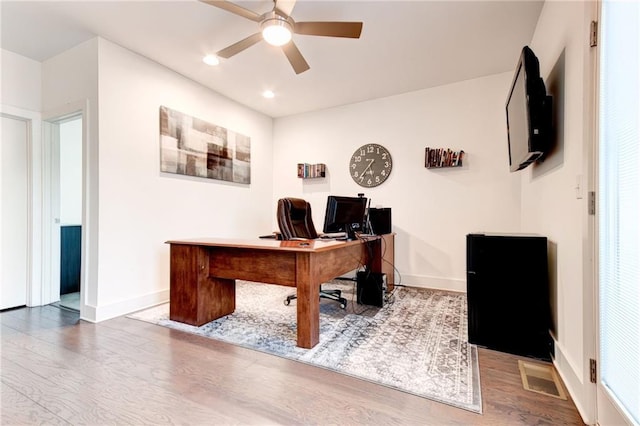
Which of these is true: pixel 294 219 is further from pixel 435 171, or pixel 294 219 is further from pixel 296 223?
pixel 435 171

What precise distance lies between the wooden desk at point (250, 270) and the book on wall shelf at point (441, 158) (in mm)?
1526

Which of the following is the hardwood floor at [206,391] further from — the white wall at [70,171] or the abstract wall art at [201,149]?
the white wall at [70,171]

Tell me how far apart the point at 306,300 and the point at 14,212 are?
339cm

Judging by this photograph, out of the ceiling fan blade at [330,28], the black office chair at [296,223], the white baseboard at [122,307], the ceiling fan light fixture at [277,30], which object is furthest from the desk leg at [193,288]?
the ceiling fan blade at [330,28]

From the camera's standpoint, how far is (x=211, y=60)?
10.4ft

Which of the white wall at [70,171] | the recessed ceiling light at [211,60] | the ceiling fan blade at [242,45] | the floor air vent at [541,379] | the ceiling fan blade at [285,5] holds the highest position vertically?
the recessed ceiling light at [211,60]

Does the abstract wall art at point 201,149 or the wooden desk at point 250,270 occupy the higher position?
the abstract wall art at point 201,149

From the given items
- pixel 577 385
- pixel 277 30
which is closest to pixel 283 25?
pixel 277 30

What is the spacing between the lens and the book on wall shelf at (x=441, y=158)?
371 centimetres

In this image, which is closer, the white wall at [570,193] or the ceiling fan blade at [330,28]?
the white wall at [570,193]

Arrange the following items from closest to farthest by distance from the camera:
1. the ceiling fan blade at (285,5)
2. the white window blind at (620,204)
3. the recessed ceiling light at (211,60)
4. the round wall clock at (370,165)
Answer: the white window blind at (620,204)
the ceiling fan blade at (285,5)
the recessed ceiling light at (211,60)
the round wall clock at (370,165)

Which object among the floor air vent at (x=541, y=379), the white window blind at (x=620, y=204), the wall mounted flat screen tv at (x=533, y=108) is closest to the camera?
the white window blind at (x=620, y=204)

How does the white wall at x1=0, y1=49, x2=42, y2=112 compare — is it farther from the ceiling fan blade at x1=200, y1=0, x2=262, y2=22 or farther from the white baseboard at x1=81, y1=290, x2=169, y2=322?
the ceiling fan blade at x1=200, y1=0, x2=262, y2=22

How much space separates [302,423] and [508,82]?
4053 millimetres
